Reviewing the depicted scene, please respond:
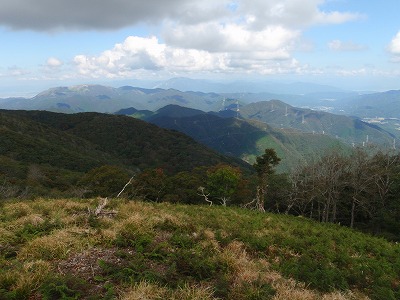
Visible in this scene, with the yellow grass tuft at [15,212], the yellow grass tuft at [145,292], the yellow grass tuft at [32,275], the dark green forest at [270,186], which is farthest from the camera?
the dark green forest at [270,186]

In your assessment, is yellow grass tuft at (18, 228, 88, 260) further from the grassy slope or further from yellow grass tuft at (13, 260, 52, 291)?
yellow grass tuft at (13, 260, 52, 291)

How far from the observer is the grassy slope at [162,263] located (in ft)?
19.0

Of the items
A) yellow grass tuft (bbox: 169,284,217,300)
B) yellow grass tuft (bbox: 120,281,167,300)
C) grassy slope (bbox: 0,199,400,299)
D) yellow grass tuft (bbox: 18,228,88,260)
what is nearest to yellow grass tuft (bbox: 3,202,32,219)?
grassy slope (bbox: 0,199,400,299)

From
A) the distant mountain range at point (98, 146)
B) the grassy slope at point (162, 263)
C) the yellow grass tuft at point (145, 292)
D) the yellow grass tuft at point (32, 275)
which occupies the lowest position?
the distant mountain range at point (98, 146)

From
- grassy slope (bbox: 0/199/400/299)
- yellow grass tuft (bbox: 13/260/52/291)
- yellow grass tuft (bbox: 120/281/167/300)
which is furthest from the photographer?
grassy slope (bbox: 0/199/400/299)

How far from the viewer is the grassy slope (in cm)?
A: 580

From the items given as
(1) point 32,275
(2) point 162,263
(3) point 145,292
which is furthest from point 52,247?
(3) point 145,292

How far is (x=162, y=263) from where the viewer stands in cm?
730

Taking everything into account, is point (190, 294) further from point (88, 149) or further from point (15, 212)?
point (88, 149)

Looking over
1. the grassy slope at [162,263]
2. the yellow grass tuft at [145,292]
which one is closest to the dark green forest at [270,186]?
the grassy slope at [162,263]

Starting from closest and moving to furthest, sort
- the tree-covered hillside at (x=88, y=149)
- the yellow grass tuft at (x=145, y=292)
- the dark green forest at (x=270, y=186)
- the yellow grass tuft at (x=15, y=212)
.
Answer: the yellow grass tuft at (x=145, y=292), the yellow grass tuft at (x=15, y=212), the dark green forest at (x=270, y=186), the tree-covered hillside at (x=88, y=149)

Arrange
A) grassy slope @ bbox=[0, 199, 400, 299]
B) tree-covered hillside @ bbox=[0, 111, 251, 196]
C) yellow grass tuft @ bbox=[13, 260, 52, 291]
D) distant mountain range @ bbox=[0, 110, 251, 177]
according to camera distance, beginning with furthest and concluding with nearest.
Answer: distant mountain range @ bbox=[0, 110, 251, 177]
tree-covered hillside @ bbox=[0, 111, 251, 196]
grassy slope @ bbox=[0, 199, 400, 299]
yellow grass tuft @ bbox=[13, 260, 52, 291]

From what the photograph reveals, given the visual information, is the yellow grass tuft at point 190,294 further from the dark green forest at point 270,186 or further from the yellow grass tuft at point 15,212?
the dark green forest at point 270,186

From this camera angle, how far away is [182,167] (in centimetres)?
14000
